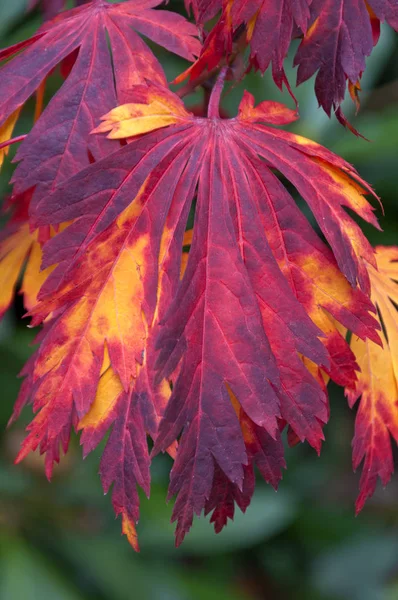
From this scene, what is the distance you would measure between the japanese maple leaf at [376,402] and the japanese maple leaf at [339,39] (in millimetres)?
195

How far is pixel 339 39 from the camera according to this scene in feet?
1.80

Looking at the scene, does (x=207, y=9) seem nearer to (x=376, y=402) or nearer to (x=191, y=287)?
(x=191, y=287)

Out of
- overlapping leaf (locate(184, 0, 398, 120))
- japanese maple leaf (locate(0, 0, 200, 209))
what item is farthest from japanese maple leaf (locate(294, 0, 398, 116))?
japanese maple leaf (locate(0, 0, 200, 209))

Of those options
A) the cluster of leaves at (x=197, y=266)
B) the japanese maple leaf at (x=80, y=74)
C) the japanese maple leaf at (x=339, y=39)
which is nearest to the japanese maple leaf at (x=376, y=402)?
the cluster of leaves at (x=197, y=266)

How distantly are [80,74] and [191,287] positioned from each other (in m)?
0.23

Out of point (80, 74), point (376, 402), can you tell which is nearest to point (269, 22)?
point (80, 74)

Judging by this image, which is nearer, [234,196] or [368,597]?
[234,196]

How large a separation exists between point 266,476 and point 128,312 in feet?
0.63

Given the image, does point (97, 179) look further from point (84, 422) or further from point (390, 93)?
point (390, 93)

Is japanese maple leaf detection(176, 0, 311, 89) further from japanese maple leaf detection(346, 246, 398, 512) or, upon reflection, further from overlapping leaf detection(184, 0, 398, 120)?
japanese maple leaf detection(346, 246, 398, 512)

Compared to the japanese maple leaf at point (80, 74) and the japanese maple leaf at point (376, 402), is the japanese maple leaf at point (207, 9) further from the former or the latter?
the japanese maple leaf at point (376, 402)

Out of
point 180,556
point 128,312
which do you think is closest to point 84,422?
point 128,312

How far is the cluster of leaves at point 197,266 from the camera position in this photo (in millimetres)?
529

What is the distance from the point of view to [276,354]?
1.79ft
